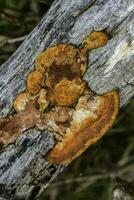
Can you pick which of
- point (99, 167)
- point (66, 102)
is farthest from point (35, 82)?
point (99, 167)

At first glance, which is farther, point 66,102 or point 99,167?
point 99,167

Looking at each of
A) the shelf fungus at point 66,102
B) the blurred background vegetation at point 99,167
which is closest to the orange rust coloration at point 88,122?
the shelf fungus at point 66,102

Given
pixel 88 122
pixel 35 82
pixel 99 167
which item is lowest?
pixel 99 167

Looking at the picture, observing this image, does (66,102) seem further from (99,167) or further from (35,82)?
(99,167)

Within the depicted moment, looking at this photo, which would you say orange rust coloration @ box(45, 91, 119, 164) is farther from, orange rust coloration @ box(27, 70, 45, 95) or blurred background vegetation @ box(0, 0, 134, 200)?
blurred background vegetation @ box(0, 0, 134, 200)

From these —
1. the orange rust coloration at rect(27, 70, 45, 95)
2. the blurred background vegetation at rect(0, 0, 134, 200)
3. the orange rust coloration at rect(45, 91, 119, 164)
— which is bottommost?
the blurred background vegetation at rect(0, 0, 134, 200)

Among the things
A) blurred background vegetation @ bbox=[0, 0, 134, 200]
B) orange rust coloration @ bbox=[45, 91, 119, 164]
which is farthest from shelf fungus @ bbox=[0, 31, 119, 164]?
blurred background vegetation @ bbox=[0, 0, 134, 200]

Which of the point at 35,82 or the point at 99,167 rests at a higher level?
the point at 35,82

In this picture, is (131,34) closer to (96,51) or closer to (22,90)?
(96,51)

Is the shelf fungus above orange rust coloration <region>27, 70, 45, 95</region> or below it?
below
